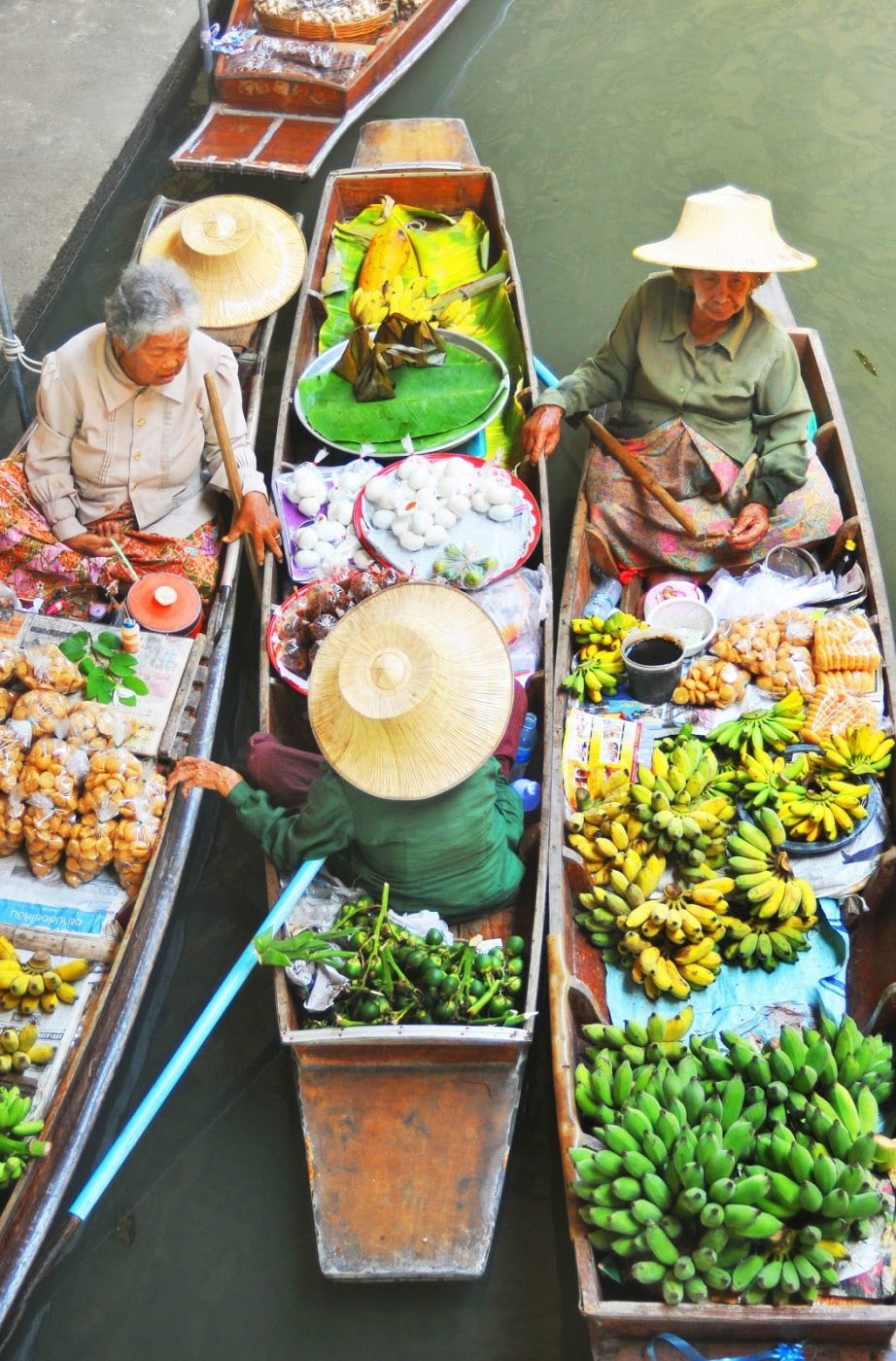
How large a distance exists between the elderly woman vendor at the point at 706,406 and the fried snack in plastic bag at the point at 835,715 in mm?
705

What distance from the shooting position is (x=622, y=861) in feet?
11.7

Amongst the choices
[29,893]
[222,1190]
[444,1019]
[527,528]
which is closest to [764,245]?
[527,528]

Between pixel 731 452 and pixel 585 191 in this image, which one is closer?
pixel 731 452

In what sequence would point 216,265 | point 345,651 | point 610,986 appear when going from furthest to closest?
point 216,265 < point 610,986 < point 345,651

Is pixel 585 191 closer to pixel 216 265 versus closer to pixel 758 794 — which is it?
pixel 216 265

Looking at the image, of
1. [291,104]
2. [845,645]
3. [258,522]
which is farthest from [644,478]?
[291,104]

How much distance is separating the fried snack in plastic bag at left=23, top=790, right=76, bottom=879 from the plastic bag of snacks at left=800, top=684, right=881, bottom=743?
2384mm

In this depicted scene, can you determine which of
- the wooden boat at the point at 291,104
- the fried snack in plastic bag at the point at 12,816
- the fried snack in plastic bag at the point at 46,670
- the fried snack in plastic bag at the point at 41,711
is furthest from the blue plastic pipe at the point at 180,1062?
the wooden boat at the point at 291,104

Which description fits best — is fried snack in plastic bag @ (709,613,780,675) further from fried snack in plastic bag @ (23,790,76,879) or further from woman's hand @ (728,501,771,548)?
fried snack in plastic bag @ (23,790,76,879)

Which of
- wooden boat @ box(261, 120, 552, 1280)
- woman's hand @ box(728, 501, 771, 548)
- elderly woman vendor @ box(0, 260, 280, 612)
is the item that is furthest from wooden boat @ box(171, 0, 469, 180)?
→ wooden boat @ box(261, 120, 552, 1280)

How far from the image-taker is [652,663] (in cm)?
414

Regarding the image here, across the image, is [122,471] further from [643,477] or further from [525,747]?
[643,477]

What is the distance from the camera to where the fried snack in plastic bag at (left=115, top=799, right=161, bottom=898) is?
3629 mm

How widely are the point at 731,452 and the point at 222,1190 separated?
306cm
